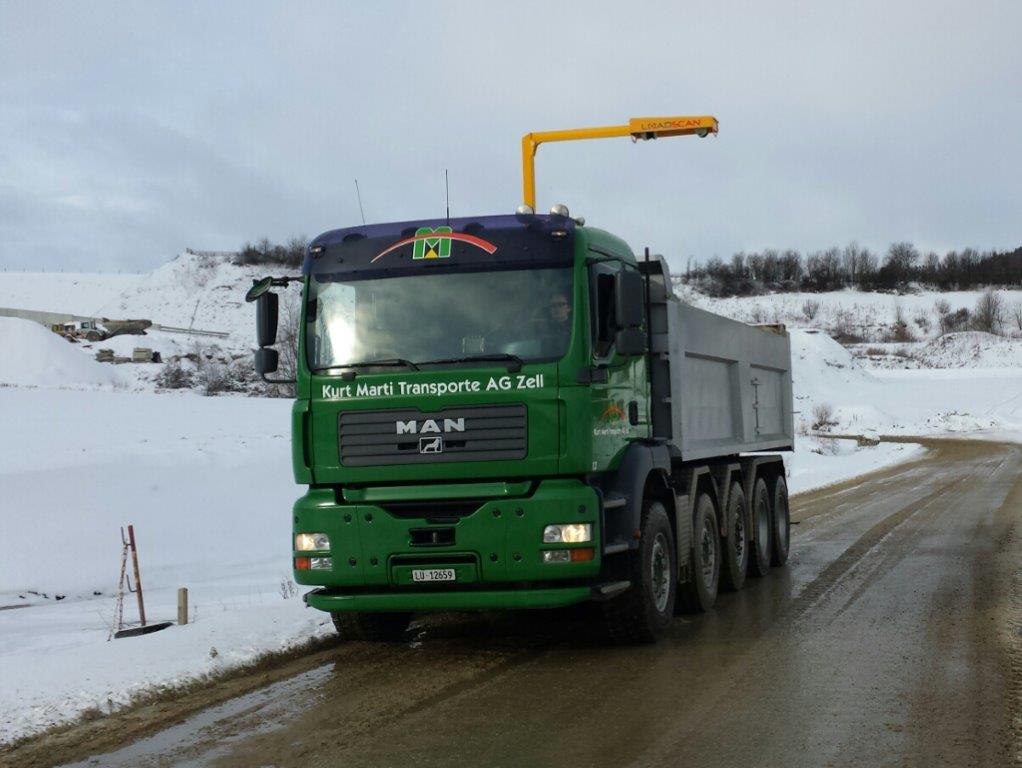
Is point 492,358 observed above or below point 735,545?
above

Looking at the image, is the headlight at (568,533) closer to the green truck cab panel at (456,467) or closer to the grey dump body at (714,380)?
the green truck cab panel at (456,467)

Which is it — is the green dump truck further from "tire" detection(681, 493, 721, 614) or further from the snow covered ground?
the snow covered ground

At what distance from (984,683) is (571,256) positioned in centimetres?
374

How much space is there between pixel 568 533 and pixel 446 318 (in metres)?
1.70

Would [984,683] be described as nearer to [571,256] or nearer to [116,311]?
[571,256]

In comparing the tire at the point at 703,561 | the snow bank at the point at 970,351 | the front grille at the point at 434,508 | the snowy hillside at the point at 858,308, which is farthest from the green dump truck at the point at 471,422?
the snowy hillside at the point at 858,308

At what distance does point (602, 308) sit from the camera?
8.17 meters

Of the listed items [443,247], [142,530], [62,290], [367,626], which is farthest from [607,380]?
[62,290]

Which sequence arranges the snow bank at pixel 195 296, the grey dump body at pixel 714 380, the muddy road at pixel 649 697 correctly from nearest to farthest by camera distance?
the muddy road at pixel 649 697, the grey dump body at pixel 714 380, the snow bank at pixel 195 296

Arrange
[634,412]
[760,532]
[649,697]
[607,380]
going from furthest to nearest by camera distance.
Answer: [760,532] → [634,412] → [607,380] → [649,697]

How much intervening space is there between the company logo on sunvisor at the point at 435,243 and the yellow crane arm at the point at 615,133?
4.36m

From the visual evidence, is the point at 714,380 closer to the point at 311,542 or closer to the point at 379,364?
the point at 379,364

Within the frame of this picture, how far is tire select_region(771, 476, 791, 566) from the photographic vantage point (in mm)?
13234

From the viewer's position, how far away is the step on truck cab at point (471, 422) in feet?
25.3
